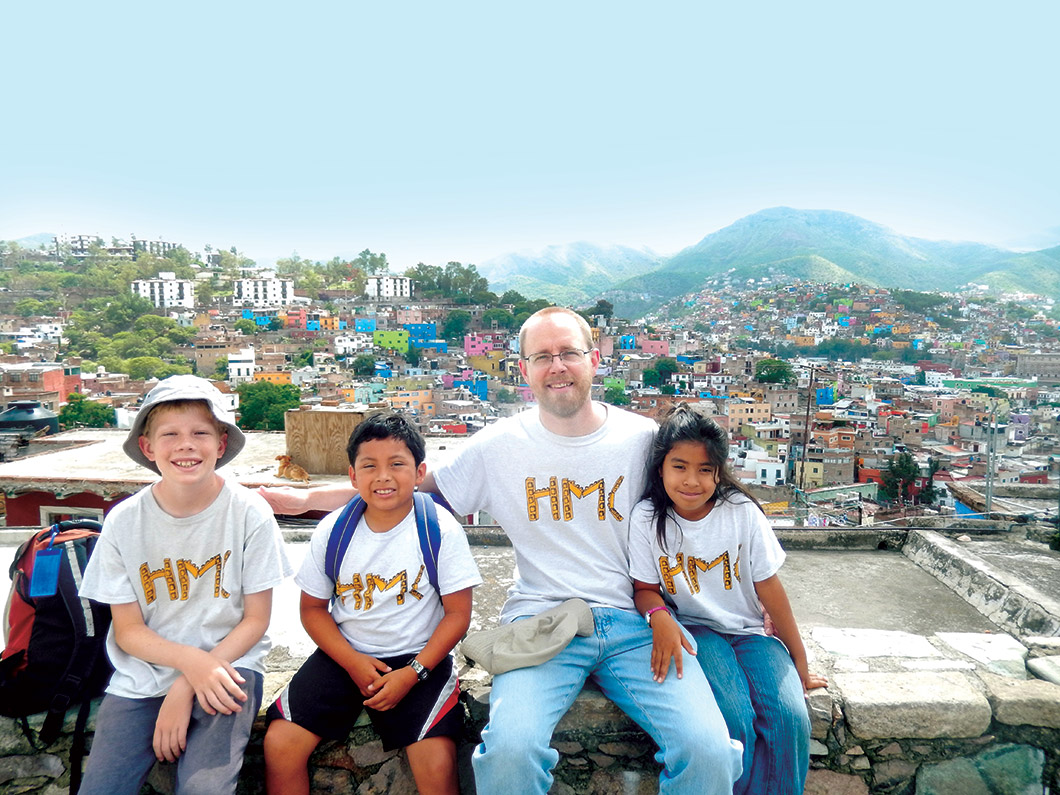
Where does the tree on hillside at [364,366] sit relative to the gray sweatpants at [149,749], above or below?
below

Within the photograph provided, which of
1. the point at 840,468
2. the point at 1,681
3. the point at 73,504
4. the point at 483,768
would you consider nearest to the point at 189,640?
the point at 1,681

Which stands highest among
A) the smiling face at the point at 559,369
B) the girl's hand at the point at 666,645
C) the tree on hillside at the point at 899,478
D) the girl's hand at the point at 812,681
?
the smiling face at the point at 559,369

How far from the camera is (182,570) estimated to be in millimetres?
1545

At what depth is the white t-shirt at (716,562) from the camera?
1636 millimetres

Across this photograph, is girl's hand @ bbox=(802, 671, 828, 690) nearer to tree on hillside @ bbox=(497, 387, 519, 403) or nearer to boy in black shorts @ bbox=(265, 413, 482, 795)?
boy in black shorts @ bbox=(265, 413, 482, 795)

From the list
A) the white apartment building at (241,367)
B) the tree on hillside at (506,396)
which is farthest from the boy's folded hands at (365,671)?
the white apartment building at (241,367)

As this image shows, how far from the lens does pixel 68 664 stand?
1521mm

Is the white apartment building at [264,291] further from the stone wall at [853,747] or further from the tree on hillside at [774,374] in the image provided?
the stone wall at [853,747]

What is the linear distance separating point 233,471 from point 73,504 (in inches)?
53.8

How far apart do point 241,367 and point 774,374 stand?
1607 inches

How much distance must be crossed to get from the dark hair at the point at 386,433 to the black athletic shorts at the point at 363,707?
0.47m

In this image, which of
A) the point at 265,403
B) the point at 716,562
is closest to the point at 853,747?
the point at 716,562

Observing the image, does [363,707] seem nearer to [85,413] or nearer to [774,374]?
[85,413]

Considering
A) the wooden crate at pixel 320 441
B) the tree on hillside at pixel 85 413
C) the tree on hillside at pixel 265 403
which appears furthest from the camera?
the tree on hillside at pixel 265 403
